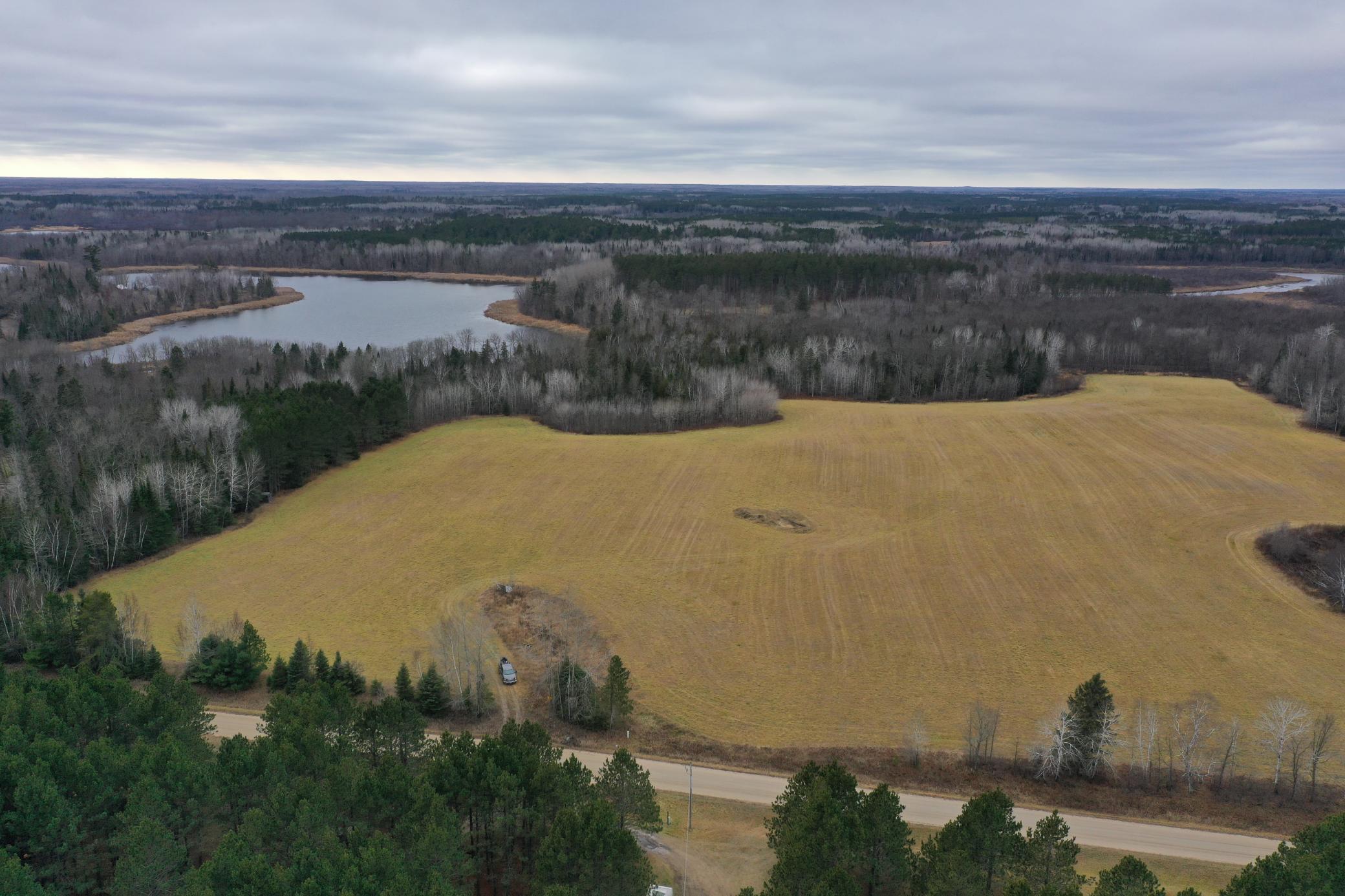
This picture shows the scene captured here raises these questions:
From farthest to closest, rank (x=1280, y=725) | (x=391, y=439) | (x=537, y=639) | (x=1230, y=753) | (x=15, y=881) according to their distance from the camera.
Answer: (x=391, y=439) < (x=537, y=639) < (x=1280, y=725) < (x=1230, y=753) < (x=15, y=881)

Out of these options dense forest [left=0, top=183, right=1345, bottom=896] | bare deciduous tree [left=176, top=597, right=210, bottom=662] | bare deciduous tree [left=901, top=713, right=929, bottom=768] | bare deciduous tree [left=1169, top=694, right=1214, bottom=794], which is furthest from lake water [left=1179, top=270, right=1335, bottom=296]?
bare deciduous tree [left=176, top=597, right=210, bottom=662]

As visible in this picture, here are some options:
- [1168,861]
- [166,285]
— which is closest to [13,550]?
[1168,861]

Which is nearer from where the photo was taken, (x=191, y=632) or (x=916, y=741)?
(x=916, y=741)

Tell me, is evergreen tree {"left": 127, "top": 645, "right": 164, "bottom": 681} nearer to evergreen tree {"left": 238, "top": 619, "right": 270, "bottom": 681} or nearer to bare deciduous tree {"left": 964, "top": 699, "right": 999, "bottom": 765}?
evergreen tree {"left": 238, "top": 619, "right": 270, "bottom": 681}

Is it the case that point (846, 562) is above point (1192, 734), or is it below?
above

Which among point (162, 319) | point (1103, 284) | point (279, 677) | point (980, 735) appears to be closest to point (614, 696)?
point (980, 735)

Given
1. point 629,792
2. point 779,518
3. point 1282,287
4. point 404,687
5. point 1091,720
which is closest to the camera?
point 629,792

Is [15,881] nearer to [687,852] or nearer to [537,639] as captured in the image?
[687,852]
